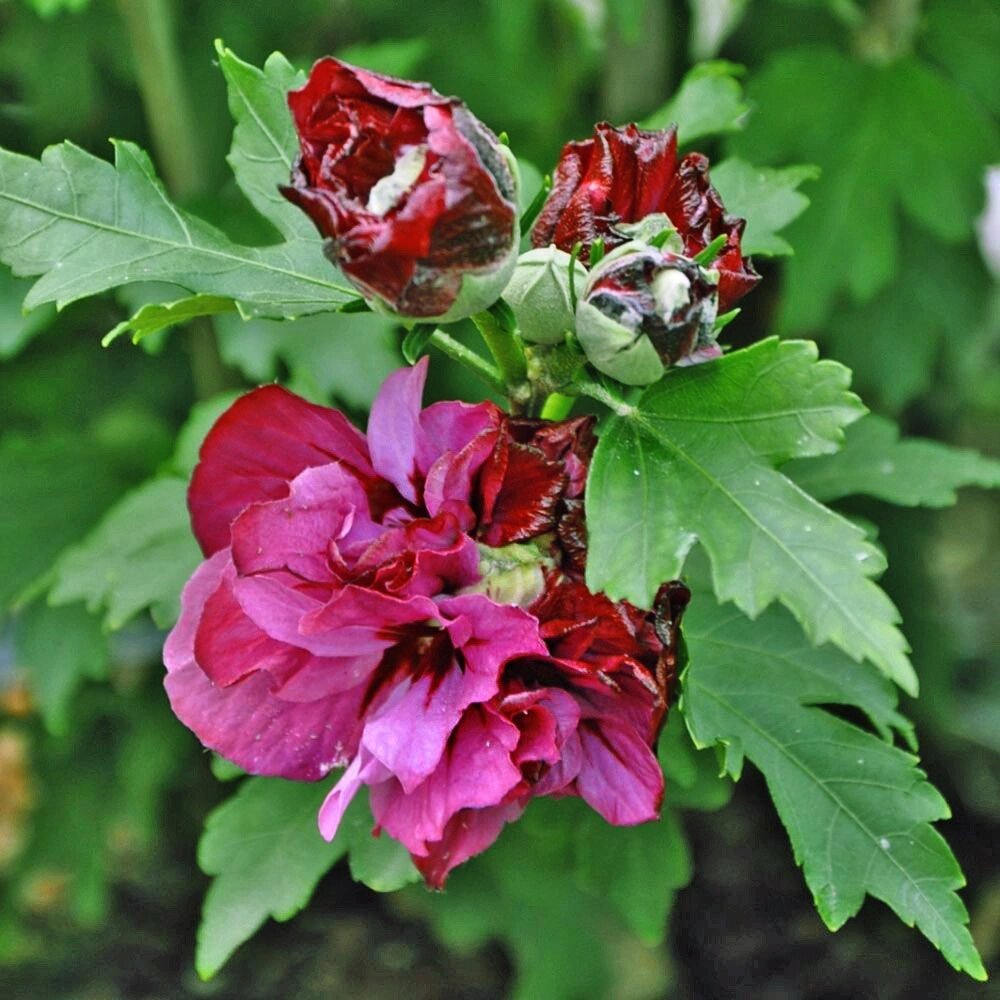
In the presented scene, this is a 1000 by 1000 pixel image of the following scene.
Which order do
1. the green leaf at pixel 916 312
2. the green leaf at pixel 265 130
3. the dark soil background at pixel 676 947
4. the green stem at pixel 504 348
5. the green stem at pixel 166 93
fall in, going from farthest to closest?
the dark soil background at pixel 676 947 < the green leaf at pixel 916 312 < the green stem at pixel 166 93 < the green leaf at pixel 265 130 < the green stem at pixel 504 348

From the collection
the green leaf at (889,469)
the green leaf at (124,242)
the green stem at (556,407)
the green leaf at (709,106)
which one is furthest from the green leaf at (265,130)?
the green leaf at (889,469)

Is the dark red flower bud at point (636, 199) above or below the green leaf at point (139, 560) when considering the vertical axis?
above

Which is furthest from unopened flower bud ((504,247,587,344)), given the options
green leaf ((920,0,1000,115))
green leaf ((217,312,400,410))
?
green leaf ((920,0,1000,115))

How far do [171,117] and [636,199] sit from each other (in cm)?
78

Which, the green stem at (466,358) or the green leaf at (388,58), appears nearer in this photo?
the green stem at (466,358)

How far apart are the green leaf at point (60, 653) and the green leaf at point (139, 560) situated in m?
0.20

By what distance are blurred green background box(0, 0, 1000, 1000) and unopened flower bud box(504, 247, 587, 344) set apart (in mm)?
378

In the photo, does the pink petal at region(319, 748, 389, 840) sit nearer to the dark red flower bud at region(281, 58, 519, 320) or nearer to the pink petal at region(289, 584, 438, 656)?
the pink petal at region(289, 584, 438, 656)

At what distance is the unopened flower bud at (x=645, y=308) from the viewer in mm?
492

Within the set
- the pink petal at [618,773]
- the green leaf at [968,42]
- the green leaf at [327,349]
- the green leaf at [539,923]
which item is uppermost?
the pink petal at [618,773]

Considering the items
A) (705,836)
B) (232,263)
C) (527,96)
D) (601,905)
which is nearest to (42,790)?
(601,905)

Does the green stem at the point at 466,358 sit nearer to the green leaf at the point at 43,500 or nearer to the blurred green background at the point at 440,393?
the blurred green background at the point at 440,393

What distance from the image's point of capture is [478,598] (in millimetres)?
523

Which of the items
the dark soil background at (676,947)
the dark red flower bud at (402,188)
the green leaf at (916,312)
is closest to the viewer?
the dark red flower bud at (402,188)
